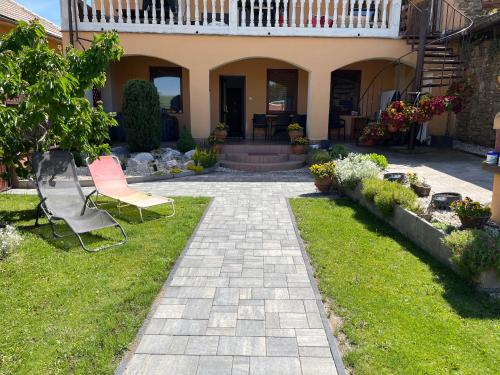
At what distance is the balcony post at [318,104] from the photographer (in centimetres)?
1220

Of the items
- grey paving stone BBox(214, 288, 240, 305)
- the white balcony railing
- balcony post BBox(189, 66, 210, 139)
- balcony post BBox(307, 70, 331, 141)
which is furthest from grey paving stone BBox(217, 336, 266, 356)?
the white balcony railing

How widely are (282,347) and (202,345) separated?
0.63 meters

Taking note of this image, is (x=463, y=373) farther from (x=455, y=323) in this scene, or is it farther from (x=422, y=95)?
(x=422, y=95)

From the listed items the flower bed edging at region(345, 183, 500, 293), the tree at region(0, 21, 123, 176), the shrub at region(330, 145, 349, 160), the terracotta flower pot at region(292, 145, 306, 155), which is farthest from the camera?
the terracotta flower pot at region(292, 145, 306, 155)

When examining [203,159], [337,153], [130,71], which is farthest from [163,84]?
[337,153]

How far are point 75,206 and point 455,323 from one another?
5.06 meters

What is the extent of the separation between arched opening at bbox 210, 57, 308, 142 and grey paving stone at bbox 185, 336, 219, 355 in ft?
37.0

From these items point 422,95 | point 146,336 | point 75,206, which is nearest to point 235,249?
point 146,336

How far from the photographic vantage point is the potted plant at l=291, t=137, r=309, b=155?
38.8ft

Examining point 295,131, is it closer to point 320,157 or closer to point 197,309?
point 320,157

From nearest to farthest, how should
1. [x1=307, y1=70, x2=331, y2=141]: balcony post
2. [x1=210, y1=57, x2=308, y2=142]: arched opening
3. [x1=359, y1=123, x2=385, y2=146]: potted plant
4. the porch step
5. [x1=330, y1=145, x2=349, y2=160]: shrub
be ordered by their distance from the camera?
1. [x1=330, y1=145, x2=349, y2=160]: shrub
2. [x1=359, y1=123, x2=385, y2=146]: potted plant
3. the porch step
4. [x1=307, y1=70, x2=331, y2=141]: balcony post
5. [x1=210, y1=57, x2=308, y2=142]: arched opening

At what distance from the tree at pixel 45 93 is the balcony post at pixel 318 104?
7.24 m

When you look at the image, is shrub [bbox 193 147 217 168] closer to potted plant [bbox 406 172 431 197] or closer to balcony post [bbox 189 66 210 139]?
balcony post [bbox 189 66 210 139]

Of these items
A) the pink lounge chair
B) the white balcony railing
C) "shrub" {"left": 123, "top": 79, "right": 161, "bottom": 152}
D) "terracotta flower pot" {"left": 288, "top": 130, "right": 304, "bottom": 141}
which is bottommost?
the pink lounge chair
